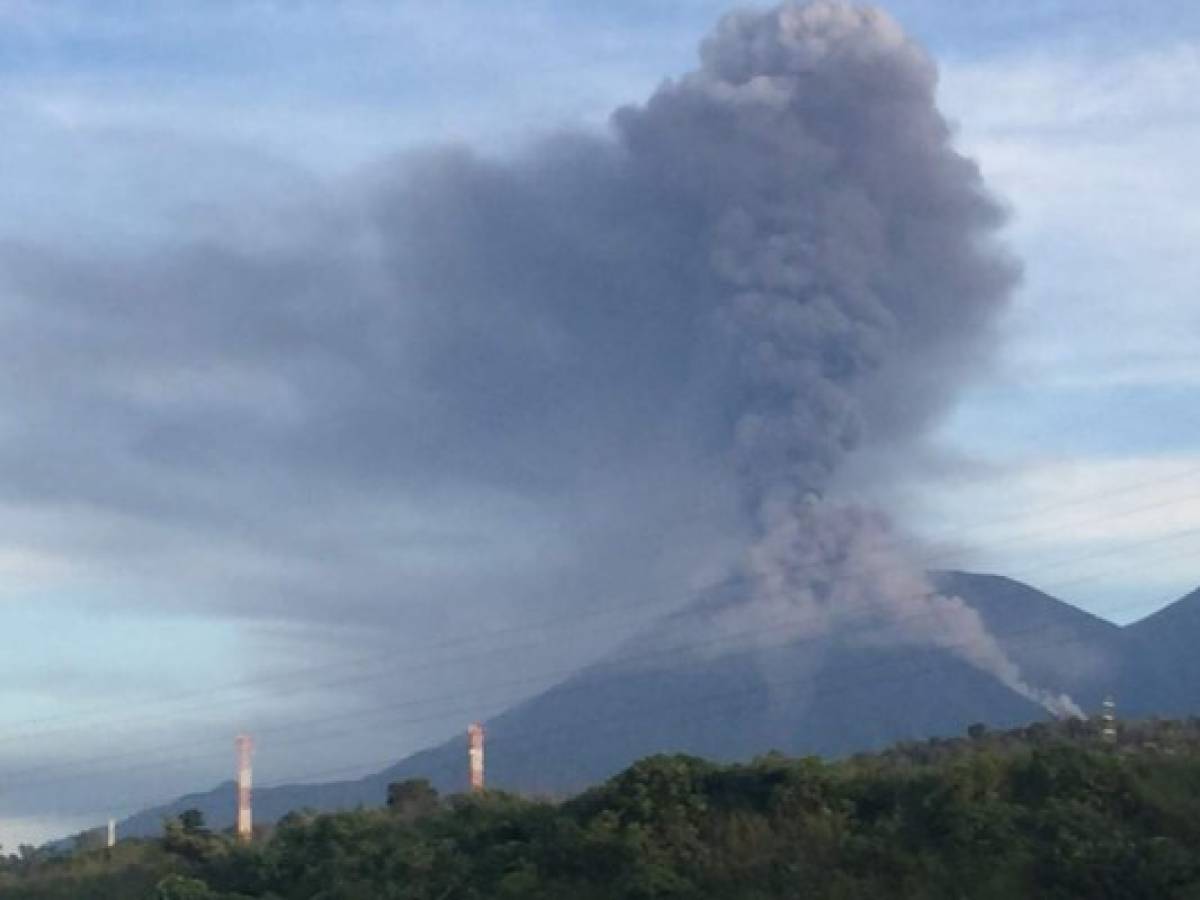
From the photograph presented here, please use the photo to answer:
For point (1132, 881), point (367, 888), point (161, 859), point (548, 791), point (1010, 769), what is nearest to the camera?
point (1132, 881)

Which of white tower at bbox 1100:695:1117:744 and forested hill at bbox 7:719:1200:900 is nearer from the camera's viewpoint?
forested hill at bbox 7:719:1200:900

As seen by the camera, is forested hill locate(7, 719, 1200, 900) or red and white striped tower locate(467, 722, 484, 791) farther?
red and white striped tower locate(467, 722, 484, 791)

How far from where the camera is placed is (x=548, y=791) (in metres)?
28.7

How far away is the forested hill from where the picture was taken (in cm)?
2072

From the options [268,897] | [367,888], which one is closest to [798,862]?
[367,888]

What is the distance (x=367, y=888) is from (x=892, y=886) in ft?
23.0

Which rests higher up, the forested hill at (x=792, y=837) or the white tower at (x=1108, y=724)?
the white tower at (x=1108, y=724)

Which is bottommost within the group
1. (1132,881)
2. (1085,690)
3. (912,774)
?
(1132,881)

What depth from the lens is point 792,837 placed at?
898 inches

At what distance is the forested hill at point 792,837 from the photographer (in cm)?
2072

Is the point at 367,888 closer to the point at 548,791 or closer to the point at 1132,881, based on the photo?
the point at 548,791

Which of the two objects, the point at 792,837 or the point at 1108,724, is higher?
the point at 1108,724

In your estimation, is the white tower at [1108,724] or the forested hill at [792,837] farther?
the white tower at [1108,724]

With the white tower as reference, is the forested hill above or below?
below
